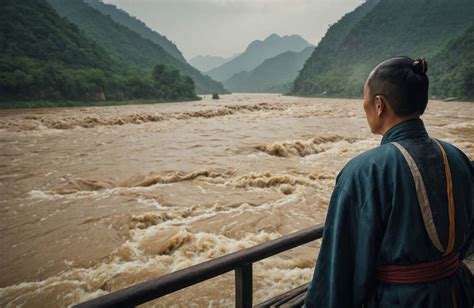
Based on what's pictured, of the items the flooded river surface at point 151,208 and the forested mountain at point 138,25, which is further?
the forested mountain at point 138,25

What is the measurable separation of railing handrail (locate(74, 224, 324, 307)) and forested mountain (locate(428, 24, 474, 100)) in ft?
169

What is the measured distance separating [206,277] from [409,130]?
1219 mm

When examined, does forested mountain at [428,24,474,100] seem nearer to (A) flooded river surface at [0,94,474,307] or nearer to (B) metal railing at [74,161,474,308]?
(A) flooded river surface at [0,94,474,307]

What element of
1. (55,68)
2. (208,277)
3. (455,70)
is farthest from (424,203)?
(455,70)

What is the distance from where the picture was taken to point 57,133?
17.4m

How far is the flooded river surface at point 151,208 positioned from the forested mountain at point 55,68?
2370cm

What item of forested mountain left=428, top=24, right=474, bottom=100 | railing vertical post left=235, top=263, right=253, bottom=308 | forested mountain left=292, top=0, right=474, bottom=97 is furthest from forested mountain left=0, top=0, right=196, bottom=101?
forested mountain left=292, top=0, right=474, bottom=97

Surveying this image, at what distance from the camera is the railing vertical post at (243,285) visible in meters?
1.99

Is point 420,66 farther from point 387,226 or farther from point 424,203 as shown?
point 387,226

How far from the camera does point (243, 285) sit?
2.04 meters

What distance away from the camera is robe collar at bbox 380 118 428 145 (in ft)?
4.22

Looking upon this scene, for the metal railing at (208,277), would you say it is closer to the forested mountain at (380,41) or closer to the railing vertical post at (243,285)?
the railing vertical post at (243,285)

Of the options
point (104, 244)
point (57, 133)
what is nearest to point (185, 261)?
point (104, 244)

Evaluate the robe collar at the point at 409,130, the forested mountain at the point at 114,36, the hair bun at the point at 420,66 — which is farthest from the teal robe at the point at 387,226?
the forested mountain at the point at 114,36
